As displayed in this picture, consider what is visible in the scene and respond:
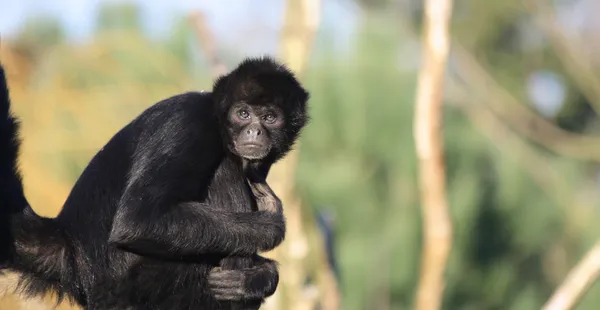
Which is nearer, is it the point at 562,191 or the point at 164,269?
the point at 164,269

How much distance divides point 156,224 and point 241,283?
0.68 metres

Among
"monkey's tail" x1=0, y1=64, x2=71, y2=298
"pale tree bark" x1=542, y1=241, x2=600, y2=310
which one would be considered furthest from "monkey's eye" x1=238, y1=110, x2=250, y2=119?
"pale tree bark" x1=542, y1=241, x2=600, y2=310

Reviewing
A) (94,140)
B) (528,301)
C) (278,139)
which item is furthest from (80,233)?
(528,301)

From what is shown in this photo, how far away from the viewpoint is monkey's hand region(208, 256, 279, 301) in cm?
517

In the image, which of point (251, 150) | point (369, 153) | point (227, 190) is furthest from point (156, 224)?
point (369, 153)

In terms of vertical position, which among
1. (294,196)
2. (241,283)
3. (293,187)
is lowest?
(241,283)

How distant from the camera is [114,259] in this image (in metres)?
5.02

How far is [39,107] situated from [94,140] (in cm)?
136

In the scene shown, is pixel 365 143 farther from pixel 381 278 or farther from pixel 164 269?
pixel 164 269

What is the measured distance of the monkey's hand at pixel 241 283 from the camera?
5168 mm

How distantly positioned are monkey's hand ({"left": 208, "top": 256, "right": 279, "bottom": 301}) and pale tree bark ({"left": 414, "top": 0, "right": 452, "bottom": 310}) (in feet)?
23.3

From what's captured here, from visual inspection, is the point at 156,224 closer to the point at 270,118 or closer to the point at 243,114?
the point at 243,114

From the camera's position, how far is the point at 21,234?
16.2 ft

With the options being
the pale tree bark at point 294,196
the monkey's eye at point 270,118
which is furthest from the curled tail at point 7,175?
the pale tree bark at point 294,196
